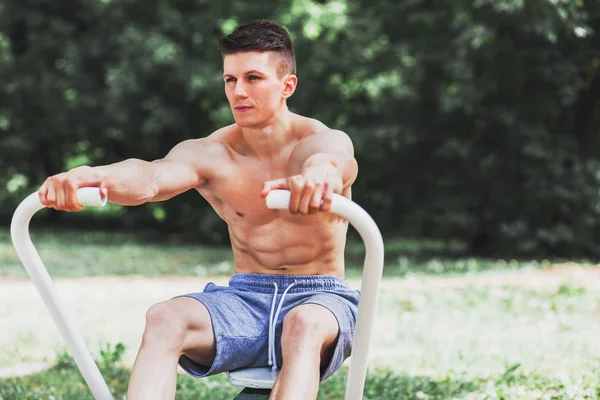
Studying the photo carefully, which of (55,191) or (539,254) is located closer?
(55,191)

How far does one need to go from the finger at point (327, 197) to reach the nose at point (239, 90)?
68 cm

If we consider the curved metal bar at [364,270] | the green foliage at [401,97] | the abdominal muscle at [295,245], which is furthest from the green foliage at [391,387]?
the green foliage at [401,97]

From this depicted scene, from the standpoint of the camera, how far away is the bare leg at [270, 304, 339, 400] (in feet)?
8.14

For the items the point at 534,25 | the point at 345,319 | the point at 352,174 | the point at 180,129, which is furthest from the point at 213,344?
the point at 180,129

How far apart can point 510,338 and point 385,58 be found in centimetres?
821

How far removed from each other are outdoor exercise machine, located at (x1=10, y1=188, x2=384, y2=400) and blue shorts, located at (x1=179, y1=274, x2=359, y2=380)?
75mm

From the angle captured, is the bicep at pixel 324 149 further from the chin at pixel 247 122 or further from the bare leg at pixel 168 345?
the bare leg at pixel 168 345

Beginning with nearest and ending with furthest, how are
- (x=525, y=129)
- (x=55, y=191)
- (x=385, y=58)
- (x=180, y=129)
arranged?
(x=55, y=191), (x=525, y=129), (x=385, y=58), (x=180, y=129)

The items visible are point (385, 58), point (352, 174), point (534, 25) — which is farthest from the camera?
point (385, 58)

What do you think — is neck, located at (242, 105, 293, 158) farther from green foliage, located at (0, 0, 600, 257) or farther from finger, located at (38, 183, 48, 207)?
green foliage, located at (0, 0, 600, 257)

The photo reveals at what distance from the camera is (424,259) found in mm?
11953

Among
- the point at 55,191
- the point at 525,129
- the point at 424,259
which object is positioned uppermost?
the point at 525,129

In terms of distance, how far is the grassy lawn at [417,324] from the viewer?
15.0 feet

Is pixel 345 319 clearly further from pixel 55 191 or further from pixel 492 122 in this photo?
pixel 492 122
